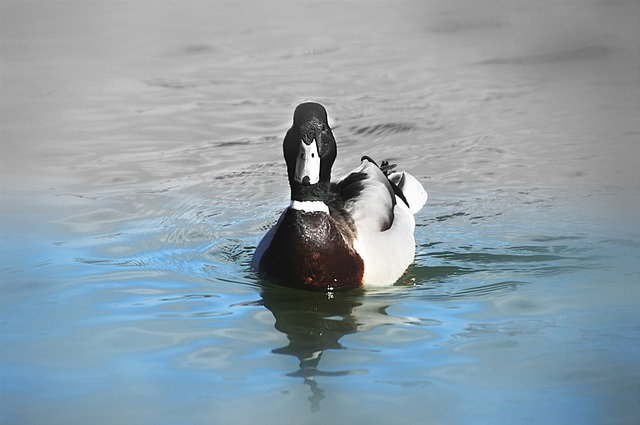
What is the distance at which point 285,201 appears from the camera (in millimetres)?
8445

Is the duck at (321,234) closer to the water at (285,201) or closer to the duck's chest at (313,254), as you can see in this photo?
the duck's chest at (313,254)

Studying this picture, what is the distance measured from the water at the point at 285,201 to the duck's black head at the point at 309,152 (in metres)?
0.62

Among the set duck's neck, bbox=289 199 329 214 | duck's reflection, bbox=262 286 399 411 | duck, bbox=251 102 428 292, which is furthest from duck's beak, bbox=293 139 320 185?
duck's reflection, bbox=262 286 399 411

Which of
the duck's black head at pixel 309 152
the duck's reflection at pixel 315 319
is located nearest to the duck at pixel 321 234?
the duck's black head at pixel 309 152

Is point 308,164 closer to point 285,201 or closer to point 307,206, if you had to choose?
point 307,206

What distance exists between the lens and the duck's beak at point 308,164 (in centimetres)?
559

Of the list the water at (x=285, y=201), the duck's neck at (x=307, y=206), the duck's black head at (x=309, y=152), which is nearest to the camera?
the water at (x=285, y=201)

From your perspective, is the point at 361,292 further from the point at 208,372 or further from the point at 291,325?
the point at 208,372

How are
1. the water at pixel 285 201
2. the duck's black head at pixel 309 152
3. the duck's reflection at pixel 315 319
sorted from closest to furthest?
1. the water at pixel 285 201
2. the duck's reflection at pixel 315 319
3. the duck's black head at pixel 309 152

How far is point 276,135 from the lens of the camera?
10.8m

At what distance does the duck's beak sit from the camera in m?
5.59

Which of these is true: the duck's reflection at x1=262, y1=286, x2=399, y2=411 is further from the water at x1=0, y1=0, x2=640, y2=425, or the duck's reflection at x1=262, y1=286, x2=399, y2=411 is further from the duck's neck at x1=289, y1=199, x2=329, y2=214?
the duck's neck at x1=289, y1=199, x2=329, y2=214

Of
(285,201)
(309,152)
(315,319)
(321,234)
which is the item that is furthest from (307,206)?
(285,201)

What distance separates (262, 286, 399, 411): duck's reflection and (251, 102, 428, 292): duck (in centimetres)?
11
